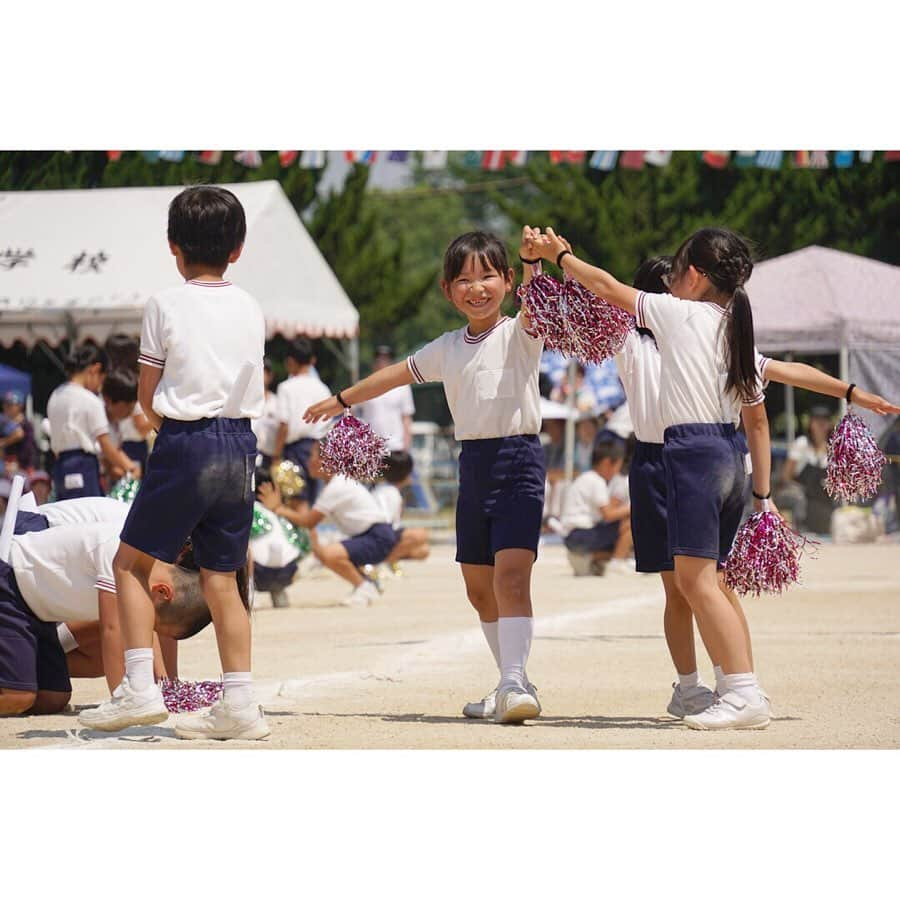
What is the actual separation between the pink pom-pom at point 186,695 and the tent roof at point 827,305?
32.6ft

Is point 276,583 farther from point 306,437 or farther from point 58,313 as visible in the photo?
point 58,313

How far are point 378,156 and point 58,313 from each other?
106 inches

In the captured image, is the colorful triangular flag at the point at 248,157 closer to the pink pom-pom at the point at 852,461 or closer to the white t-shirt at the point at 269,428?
the white t-shirt at the point at 269,428

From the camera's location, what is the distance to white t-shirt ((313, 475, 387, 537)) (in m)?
9.62

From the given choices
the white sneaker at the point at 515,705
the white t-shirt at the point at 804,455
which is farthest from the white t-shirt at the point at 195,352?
the white t-shirt at the point at 804,455

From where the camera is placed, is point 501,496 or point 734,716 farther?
point 501,496

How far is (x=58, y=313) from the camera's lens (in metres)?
12.2

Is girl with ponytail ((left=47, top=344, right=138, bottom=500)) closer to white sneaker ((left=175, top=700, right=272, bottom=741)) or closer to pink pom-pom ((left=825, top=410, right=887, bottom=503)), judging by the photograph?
white sneaker ((left=175, top=700, right=272, bottom=741))

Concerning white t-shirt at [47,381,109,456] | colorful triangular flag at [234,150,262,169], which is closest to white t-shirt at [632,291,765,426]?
white t-shirt at [47,381,109,456]

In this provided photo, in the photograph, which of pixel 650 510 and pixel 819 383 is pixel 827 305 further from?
pixel 819 383

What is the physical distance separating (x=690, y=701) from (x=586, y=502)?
6358mm

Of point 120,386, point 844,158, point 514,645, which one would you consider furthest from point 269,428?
point 514,645

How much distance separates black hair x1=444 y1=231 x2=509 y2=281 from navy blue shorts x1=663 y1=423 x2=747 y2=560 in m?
0.86

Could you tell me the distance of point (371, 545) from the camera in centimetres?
973
